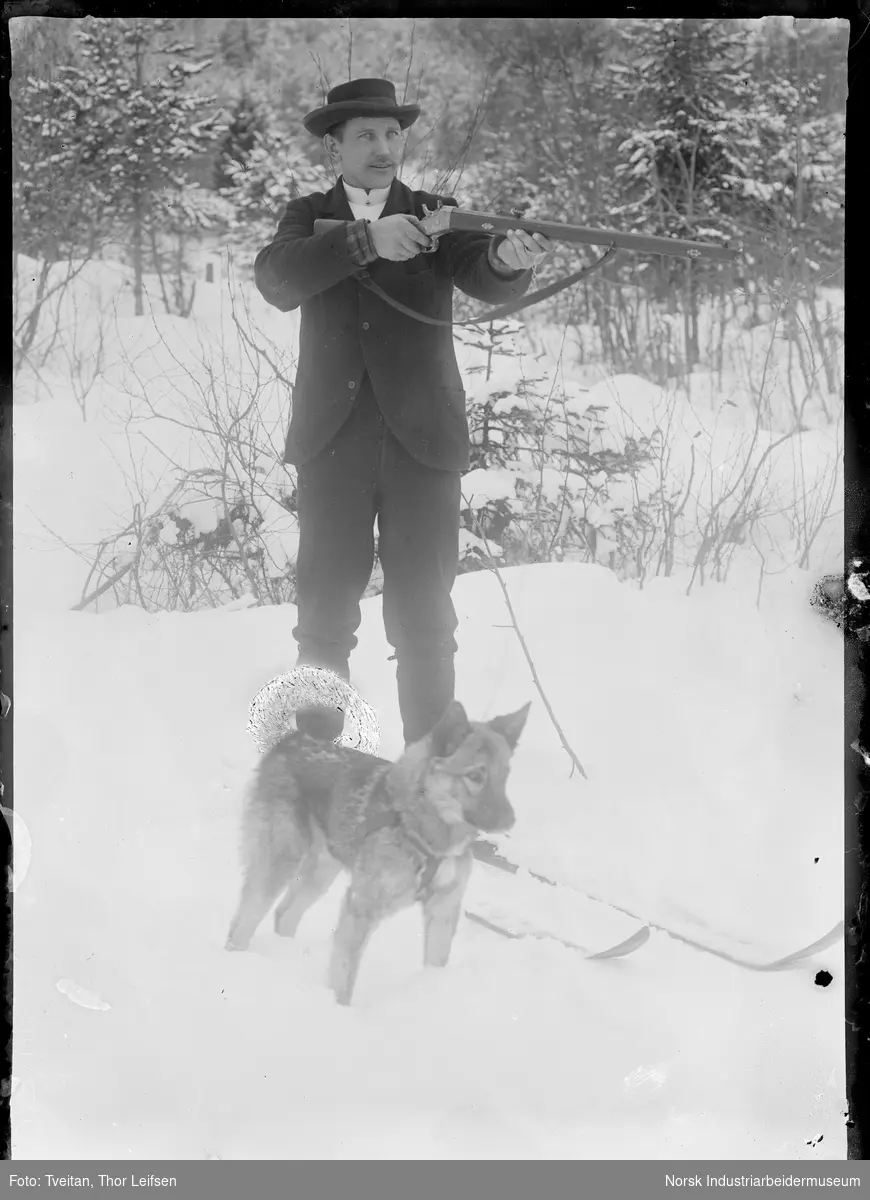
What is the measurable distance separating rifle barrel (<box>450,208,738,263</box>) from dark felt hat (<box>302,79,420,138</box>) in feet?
1.23

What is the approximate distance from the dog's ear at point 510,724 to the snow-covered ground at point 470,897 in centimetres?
29

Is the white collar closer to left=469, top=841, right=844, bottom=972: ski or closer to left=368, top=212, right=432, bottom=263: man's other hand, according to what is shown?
left=368, top=212, right=432, bottom=263: man's other hand

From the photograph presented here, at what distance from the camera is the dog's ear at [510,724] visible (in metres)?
2.41

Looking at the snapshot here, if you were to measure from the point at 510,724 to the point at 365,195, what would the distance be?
159 centimetres

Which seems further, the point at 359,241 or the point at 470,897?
the point at 470,897

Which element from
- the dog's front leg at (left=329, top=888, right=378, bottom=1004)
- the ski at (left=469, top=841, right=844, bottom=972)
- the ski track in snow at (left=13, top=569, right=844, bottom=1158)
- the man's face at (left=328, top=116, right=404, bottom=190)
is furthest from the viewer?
the man's face at (left=328, top=116, right=404, bottom=190)

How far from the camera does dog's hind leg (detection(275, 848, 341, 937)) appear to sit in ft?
8.32

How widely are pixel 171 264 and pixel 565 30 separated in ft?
5.50

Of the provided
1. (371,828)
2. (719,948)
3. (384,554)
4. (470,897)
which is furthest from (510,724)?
(719,948)

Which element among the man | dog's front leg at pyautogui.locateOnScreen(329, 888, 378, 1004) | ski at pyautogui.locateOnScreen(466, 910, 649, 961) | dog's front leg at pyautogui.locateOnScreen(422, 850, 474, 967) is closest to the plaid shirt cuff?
the man

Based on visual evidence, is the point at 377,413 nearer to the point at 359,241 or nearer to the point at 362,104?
the point at 359,241

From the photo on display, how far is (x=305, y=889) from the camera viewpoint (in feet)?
8.35

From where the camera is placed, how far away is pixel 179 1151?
225cm

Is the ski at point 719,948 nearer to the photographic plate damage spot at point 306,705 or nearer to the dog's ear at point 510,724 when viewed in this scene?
the dog's ear at point 510,724
